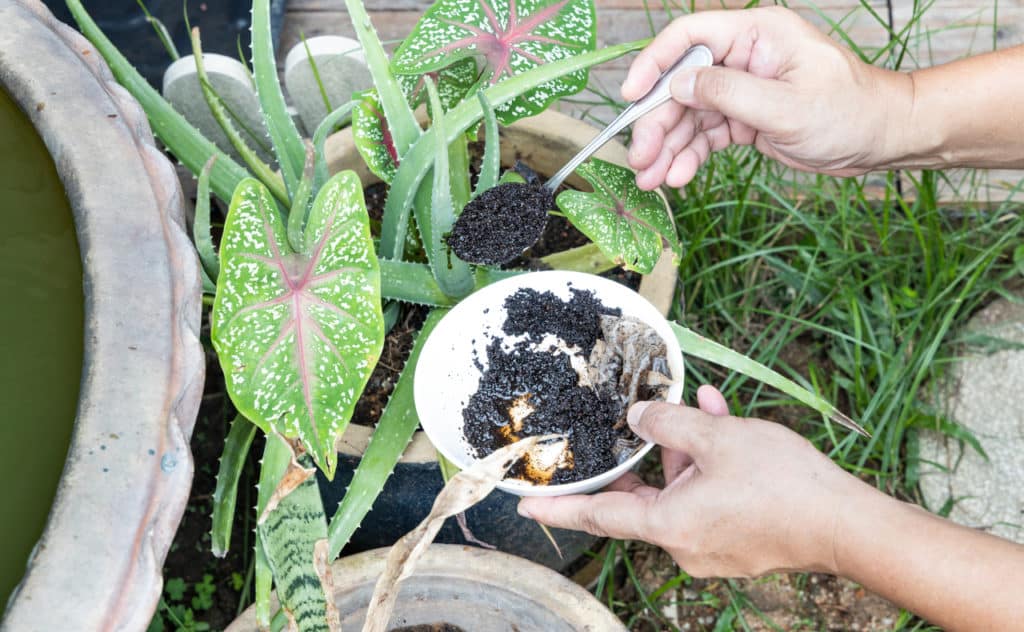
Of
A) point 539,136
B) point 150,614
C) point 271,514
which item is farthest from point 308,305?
point 539,136

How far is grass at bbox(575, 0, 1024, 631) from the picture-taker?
1354 millimetres

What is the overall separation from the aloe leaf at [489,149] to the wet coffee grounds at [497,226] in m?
0.03

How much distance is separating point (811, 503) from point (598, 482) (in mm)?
213

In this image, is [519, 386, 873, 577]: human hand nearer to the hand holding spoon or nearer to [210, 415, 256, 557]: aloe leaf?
the hand holding spoon

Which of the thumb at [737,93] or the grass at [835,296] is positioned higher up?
the thumb at [737,93]

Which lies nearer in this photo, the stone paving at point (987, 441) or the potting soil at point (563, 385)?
the potting soil at point (563, 385)

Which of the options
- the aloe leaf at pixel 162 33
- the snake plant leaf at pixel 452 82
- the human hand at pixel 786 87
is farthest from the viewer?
the aloe leaf at pixel 162 33

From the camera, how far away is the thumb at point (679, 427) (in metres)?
0.85

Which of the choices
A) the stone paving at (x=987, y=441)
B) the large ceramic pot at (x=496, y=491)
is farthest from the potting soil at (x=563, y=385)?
the stone paving at (x=987, y=441)

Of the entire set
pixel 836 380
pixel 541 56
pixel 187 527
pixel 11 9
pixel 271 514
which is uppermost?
pixel 11 9

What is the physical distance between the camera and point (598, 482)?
0.92m

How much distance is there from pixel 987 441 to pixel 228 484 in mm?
1177

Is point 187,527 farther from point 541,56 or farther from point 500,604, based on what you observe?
point 541,56

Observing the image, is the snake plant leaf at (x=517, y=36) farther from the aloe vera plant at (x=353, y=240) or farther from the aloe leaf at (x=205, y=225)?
the aloe leaf at (x=205, y=225)
